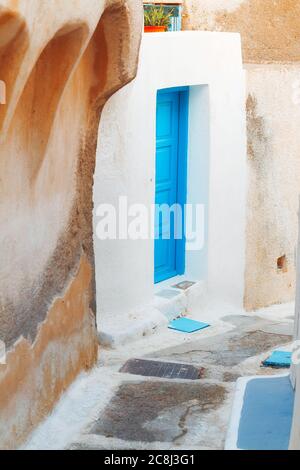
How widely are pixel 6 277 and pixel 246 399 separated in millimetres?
1890

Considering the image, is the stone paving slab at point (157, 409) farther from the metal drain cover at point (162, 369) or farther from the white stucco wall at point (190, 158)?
the white stucco wall at point (190, 158)

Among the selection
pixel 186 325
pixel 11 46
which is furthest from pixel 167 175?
pixel 11 46

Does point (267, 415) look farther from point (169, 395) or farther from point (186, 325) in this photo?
point (186, 325)

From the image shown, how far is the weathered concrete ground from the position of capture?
487 centimetres

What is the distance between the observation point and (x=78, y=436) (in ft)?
16.0

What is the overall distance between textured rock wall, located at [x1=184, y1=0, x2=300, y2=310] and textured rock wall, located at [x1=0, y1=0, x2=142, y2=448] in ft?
10.8

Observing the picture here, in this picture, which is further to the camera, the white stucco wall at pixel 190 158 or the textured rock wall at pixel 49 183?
the white stucco wall at pixel 190 158

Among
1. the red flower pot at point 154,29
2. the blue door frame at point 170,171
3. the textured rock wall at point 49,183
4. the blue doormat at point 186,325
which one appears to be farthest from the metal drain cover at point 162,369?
the red flower pot at point 154,29

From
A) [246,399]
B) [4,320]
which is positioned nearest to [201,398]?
[246,399]

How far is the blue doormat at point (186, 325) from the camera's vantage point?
7.43m

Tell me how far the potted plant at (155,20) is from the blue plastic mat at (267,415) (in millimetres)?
3868

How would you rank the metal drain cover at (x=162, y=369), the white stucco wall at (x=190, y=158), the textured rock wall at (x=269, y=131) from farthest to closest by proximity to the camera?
the textured rock wall at (x=269, y=131) < the white stucco wall at (x=190, y=158) < the metal drain cover at (x=162, y=369)

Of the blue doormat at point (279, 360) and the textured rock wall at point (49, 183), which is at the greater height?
the textured rock wall at point (49, 183)
